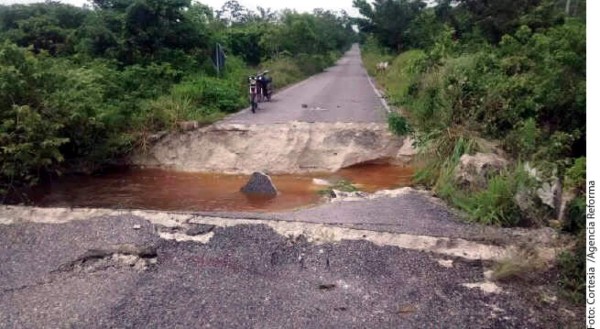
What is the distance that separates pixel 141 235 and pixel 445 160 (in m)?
5.17

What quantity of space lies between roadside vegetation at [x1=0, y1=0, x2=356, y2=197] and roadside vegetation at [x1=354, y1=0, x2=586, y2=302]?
5.77 m

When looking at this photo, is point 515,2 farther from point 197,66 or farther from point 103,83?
point 103,83

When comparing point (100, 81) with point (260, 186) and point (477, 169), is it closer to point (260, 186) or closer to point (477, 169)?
point (260, 186)

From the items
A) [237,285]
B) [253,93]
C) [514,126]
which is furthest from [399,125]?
[237,285]

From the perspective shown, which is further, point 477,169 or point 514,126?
point 514,126

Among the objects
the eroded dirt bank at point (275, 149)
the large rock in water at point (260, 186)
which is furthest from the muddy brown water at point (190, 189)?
the eroded dirt bank at point (275, 149)

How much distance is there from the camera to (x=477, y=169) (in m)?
7.18

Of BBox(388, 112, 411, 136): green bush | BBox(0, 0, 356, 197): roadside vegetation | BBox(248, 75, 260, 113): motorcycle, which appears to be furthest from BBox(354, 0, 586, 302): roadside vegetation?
BBox(0, 0, 356, 197): roadside vegetation

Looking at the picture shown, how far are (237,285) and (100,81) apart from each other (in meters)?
8.74

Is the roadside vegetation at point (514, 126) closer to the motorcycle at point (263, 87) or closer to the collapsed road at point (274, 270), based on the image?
the collapsed road at point (274, 270)

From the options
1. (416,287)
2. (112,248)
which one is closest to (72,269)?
(112,248)

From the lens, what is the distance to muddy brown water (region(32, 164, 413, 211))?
28.0ft

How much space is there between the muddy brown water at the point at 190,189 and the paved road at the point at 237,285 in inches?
98.0

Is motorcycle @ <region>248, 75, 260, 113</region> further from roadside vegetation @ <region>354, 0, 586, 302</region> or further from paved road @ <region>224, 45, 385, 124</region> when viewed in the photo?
roadside vegetation @ <region>354, 0, 586, 302</region>
